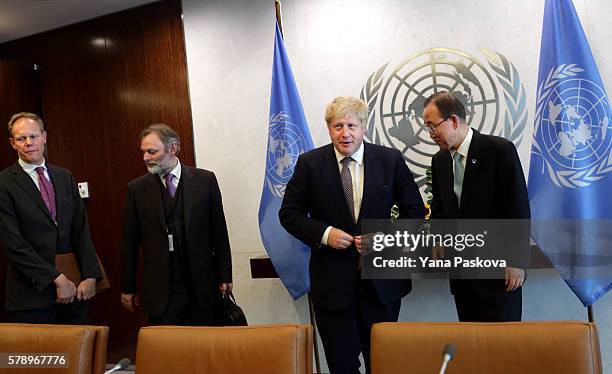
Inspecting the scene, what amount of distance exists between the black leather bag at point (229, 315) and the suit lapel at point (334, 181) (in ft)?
2.78

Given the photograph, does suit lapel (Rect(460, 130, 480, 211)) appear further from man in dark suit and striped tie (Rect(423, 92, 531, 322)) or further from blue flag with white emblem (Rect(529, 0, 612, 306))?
blue flag with white emblem (Rect(529, 0, 612, 306))

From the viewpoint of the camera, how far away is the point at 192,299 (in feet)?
9.35

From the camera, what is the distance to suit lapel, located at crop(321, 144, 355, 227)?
246cm

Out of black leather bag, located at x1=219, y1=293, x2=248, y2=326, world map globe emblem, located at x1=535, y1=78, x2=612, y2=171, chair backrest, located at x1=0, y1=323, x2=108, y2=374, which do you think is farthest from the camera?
black leather bag, located at x1=219, y1=293, x2=248, y2=326

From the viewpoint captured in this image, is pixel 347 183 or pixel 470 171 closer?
pixel 470 171

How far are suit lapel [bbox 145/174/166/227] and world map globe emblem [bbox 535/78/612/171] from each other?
6.36 feet

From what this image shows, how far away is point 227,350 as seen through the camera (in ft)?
4.90

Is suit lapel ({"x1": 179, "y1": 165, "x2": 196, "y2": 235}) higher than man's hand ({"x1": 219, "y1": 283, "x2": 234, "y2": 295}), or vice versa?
suit lapel ({"x1": 179, "y1": 165, "x2": 196, "y2": 235})

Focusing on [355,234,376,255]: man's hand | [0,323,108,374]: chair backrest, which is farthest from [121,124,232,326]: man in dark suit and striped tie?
[0,323,108,374]: chair backrest

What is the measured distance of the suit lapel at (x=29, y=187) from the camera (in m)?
2.89

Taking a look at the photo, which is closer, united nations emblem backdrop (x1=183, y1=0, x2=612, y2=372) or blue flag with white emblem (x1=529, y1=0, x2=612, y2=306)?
blue flag with white emblem (x1=529, y1=0, x2=612, y2=306)

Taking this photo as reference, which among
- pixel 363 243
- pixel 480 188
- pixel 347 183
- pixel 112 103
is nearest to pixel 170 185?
pixel 347 183

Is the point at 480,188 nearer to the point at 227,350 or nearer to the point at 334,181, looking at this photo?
the point at 334,181

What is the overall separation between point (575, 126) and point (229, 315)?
6.41ft
